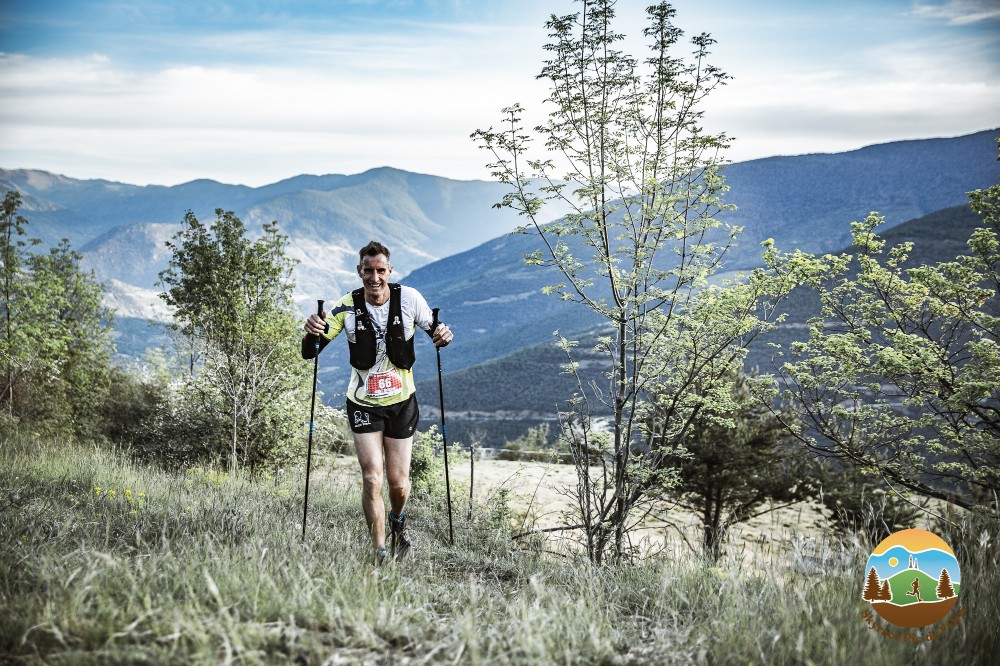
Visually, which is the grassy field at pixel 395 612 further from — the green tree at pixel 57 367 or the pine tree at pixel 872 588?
the green tree at pixel 57 367

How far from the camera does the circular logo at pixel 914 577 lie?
2.51 meters

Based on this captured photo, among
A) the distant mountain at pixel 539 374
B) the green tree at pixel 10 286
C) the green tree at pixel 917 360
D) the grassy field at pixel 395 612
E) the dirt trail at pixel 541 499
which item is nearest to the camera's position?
the grassy field at pixel 395 612

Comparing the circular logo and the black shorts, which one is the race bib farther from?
the circular logo

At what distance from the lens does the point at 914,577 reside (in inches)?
99.6

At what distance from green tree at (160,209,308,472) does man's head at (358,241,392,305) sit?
7.78 m

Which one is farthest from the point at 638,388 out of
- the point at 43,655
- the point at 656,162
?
the point at 43,655

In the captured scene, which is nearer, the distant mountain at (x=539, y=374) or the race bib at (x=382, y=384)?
the race bib at (x=382, y=384)

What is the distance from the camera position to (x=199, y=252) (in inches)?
451

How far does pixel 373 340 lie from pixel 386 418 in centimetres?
53

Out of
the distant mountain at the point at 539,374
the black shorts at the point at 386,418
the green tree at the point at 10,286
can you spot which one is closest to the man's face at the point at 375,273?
the black shorts at the point at 386,418

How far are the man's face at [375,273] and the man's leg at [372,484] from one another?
954 millimetres

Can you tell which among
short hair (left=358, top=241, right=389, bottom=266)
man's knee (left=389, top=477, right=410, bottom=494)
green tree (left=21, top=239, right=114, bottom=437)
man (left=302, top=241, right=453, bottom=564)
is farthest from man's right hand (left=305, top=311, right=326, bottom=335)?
green tree (left=21, top=239, right=114, bottom=437)

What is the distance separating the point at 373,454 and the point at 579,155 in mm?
3531
